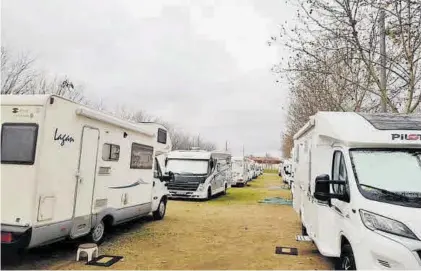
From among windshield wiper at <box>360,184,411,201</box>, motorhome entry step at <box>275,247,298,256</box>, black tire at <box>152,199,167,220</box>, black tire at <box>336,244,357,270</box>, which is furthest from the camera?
black tire at <box>152,199,167,220</box>

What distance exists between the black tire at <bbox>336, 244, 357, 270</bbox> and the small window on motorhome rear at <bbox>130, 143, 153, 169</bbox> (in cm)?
533

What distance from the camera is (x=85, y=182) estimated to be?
6.84m

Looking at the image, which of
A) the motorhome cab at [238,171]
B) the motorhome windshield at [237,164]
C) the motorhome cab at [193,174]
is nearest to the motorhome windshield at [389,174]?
the motorhome cab at [193,174]

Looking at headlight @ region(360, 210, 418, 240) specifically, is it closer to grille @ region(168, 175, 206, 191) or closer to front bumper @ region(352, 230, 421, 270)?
front bumper @ region(352, 230, 421, 270)

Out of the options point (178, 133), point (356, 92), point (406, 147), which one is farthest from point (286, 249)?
point (178, 133)

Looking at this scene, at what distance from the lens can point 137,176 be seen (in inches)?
366

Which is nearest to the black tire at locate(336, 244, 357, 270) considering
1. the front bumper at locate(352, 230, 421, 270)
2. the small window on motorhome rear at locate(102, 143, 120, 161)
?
the front bumper at locate(352, 230, 421, 270)

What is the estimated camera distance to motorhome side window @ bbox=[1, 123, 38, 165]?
18.7 feet

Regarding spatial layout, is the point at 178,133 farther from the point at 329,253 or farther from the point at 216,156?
the point at 329,253

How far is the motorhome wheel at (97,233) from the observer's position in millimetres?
7516

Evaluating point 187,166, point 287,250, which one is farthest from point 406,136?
point 187,166

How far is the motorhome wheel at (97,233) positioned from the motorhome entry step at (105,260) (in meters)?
0.67

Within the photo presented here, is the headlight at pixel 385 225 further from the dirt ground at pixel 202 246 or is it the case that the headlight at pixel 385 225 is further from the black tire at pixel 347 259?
the dirt ground at pixel 202 246

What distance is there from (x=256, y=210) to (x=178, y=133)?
48.2 metres
